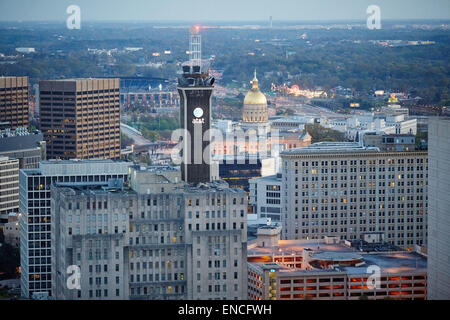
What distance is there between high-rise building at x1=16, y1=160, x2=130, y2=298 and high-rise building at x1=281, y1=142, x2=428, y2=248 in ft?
67.2

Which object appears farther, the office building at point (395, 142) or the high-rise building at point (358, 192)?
the office building at point (395, 142)

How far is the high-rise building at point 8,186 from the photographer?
109 m

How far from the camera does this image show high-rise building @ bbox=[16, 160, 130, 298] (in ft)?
252

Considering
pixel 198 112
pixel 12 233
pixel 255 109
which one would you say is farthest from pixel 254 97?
pixel 198 112

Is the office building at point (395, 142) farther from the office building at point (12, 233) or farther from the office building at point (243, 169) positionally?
the office building at point (12, 233)

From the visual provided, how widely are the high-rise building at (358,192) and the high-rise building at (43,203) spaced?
806 inches

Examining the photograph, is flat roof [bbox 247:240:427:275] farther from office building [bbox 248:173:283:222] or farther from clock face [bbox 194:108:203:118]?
office building [bbox 248:173:283:222]

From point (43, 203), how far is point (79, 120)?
57.1 m

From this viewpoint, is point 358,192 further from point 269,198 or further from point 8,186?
point 8,186

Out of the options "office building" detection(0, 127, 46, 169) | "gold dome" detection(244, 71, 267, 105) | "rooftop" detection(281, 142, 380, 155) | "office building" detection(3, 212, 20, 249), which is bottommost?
"office building" detection(3, 212, 20, 249)

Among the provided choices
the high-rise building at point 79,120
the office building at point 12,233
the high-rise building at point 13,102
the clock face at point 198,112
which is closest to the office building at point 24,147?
the high-rise building at point 79,120

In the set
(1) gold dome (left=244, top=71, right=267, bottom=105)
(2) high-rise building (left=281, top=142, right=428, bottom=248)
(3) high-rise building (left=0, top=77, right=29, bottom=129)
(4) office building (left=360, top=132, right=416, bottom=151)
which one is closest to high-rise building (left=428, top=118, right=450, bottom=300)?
(2) high-rise building (left=281, top=142, right=428, bottom=248)

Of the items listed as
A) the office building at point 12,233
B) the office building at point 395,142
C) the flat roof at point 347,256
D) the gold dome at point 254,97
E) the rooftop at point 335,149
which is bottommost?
the office building at point 12,233

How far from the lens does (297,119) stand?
17062 centimetres
